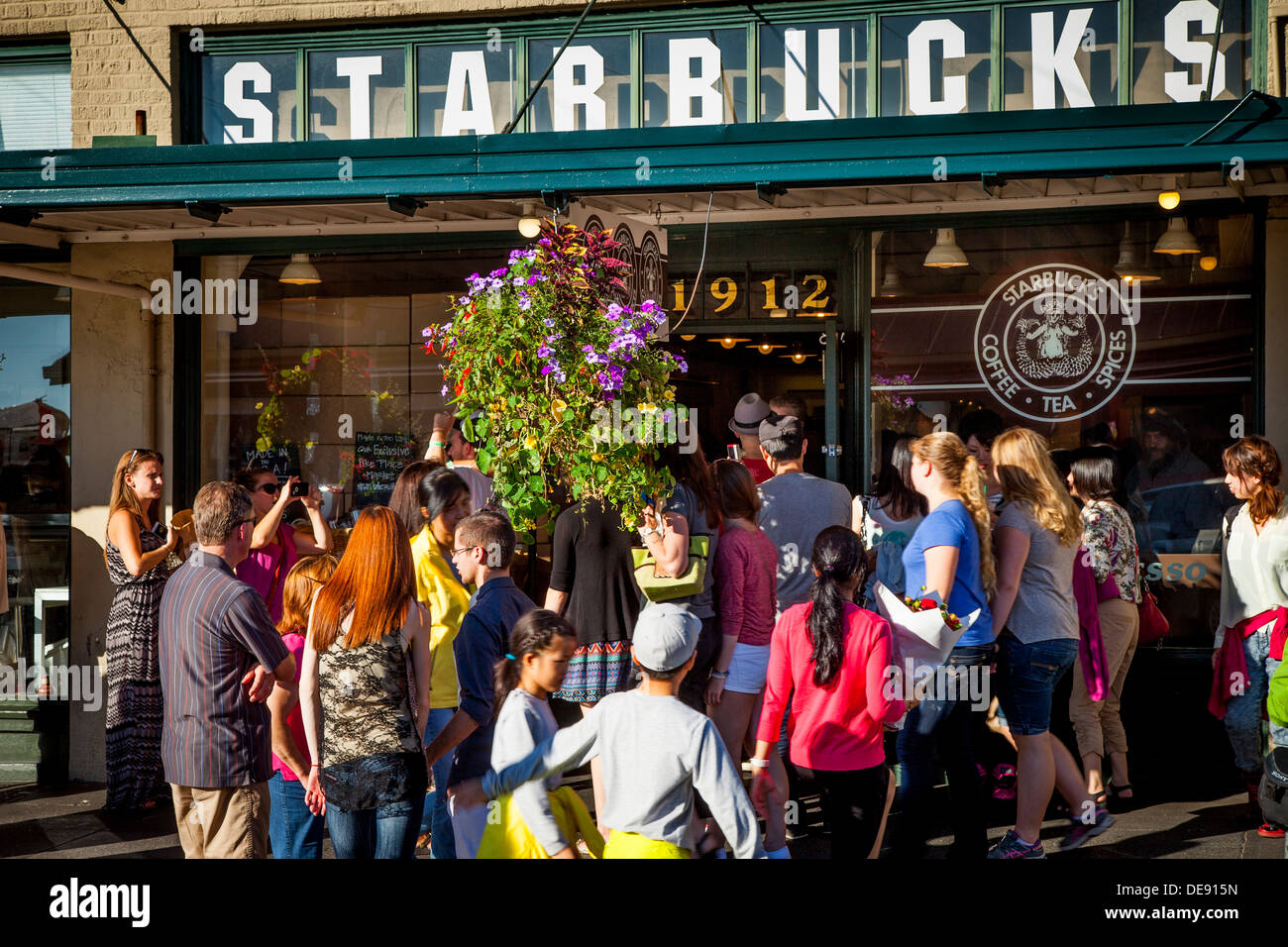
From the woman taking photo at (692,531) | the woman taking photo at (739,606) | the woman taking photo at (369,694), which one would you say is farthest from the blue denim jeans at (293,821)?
the woman taking photo at (739,606)

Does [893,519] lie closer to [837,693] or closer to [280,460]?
[837,693]

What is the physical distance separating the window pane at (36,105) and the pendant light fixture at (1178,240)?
7.26m

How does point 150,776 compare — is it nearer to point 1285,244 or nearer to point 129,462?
point 129,462

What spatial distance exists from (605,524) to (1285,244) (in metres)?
4.50

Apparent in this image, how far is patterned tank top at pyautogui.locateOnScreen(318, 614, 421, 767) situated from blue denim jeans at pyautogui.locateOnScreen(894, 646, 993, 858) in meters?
2.10

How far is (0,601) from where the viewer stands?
6.46m

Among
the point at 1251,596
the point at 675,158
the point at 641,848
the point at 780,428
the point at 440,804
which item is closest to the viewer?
the point at 641,848

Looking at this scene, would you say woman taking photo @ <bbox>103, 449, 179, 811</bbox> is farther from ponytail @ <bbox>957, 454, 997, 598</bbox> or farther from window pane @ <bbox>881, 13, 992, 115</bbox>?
window pane @ <bbox>881, 13, 992, 115</bbox>

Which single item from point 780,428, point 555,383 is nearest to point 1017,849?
point 780,428

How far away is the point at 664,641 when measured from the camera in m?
3.87

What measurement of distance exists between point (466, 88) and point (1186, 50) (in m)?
4.47

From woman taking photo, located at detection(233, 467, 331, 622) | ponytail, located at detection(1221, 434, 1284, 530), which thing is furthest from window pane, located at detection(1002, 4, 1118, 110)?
woman taking photo, located at detection(233, 467, 331, 622)

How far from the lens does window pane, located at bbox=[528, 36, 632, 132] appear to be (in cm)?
802
